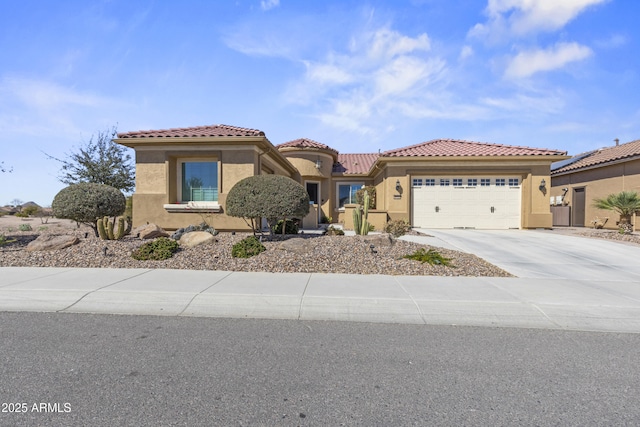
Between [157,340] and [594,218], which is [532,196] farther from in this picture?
[157,340]

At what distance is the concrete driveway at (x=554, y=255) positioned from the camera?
25.2 ft

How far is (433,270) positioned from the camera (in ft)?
24.7

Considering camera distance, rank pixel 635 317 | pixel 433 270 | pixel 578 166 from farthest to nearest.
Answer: pixel 578 166 → pixel 433 270 → pixel 635 317

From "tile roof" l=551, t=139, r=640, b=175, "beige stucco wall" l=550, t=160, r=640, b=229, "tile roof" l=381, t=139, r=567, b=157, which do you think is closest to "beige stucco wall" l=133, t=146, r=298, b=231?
"tile roof" l=381, t=139, r=567, b=157

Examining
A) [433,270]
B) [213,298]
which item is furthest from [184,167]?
[433,270]

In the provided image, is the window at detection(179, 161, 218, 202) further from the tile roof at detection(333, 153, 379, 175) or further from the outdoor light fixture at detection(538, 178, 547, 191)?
the outdoor light fixture at detection(538, 178, 547, 191)

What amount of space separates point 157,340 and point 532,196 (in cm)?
1722

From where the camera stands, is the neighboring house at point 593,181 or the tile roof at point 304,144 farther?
the tile roof at point 304,144

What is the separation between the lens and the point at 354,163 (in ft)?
80.8

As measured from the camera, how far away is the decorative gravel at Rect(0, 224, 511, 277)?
25.2 feet

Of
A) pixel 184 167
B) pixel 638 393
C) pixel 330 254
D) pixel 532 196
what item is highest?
pixel 184 167

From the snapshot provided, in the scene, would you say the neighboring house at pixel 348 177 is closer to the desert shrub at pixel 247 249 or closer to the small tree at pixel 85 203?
the small tree at pixel 85 203

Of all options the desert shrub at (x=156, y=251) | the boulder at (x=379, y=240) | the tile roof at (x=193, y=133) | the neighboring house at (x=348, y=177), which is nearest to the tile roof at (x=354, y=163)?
the neighboring house at (x=348, y=177)

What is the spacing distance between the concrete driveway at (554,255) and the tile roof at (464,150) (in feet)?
15.3
